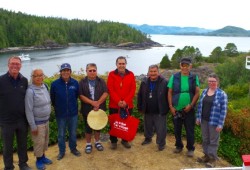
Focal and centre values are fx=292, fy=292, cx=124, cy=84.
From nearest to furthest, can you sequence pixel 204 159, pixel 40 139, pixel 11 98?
1. pixel 11 98
2. pixel 40 139
3. pixel 204 159

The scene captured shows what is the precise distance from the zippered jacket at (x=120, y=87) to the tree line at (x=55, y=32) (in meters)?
94.3

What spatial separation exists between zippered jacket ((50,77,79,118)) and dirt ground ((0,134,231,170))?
914 mm

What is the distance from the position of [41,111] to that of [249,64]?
1857 centimetres

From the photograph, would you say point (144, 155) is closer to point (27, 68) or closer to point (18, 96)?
point (18, 96)

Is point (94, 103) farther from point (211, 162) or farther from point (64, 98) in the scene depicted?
point (211, 162)

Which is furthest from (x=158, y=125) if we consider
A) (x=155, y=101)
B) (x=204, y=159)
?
(x=204, y=159)

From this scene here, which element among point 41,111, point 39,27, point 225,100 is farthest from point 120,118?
point 39,27

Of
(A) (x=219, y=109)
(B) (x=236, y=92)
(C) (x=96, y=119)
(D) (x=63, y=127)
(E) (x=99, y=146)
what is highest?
(A) (x=219, y=109)

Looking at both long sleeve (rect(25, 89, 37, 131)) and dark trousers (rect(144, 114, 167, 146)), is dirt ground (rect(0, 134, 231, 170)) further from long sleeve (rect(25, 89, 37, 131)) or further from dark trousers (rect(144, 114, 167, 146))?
long sleeve (rect(25, 89, 37, 131))

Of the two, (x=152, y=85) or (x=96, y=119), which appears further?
(x=152, y=85)

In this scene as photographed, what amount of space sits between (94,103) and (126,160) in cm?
127

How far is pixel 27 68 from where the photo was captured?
5091cm

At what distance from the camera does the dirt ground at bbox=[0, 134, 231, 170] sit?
212 inches

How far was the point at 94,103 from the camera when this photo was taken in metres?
5.54
